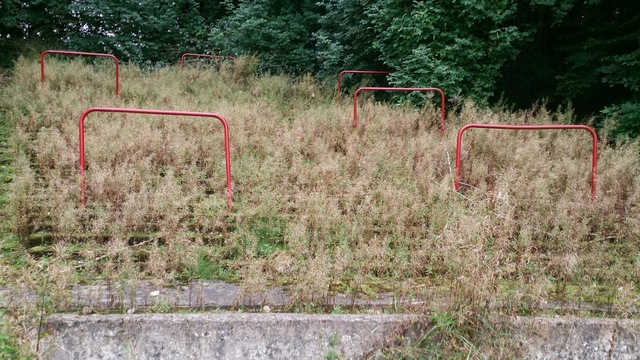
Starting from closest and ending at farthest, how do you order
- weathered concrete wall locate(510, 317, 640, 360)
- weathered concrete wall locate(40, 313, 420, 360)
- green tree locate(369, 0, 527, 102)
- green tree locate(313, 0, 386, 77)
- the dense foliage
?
1. weathered concrete wall locate(40, 313, 420, 360)
2. weathered concrete wall locate(510, 317, 640, 360)
3. the dense foliage
4. green tree locate(369, 0, 527, 102)
5. green tree locate(313, 0, 386, 77)

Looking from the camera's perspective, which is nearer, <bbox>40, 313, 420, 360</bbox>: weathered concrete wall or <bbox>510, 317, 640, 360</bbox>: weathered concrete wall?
<bbox>40, 313, 420, 360</bbox>: weathered concrete wall

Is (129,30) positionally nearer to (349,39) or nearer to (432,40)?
(349,39)

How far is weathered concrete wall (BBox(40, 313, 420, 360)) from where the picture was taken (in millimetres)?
3844

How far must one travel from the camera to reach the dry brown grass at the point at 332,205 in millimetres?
4691

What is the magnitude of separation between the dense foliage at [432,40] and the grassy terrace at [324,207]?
150 centimetres

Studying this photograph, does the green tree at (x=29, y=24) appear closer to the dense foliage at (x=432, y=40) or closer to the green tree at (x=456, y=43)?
the dense foliage at (x=432, y=40)

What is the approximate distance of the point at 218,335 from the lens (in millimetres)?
3947

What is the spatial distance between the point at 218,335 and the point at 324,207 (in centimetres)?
242

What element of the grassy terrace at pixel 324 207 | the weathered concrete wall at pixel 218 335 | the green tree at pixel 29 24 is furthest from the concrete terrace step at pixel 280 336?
the green tree at pixel 29 24

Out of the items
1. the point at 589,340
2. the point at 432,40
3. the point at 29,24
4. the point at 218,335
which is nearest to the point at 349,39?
the point at 432,40

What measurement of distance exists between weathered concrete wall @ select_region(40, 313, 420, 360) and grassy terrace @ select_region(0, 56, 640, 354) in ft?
1.23

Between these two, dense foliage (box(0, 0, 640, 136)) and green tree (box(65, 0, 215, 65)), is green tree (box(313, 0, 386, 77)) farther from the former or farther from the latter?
green tree (box(65, 0, 215, 65))

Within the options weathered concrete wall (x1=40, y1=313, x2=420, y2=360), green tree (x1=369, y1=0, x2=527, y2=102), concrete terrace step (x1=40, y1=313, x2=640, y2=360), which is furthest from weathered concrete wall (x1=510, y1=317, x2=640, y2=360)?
green tree (x1=369, y1=0, x2=527, y2=102)

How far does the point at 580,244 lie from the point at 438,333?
2.39 meters
